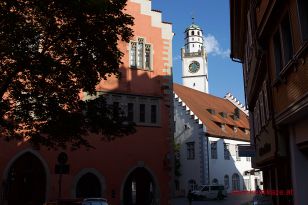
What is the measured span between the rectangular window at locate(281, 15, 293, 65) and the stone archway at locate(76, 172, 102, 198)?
56.5 feet

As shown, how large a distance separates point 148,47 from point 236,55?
6.39 meters

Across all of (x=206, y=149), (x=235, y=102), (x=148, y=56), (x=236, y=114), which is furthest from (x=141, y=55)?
(x=235, y=102)

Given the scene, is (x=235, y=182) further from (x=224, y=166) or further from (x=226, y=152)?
(x=226, y=152)

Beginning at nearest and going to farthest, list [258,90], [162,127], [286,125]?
[286,125] → [258,90] → [162,127]

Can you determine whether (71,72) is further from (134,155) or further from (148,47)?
(148,47)

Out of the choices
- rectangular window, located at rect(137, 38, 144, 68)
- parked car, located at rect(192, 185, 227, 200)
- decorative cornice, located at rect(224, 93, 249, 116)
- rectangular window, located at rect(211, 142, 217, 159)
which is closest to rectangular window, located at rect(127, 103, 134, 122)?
rectangular window, located at rect(137, 38, 144, 68)

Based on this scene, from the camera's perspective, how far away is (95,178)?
2567cm

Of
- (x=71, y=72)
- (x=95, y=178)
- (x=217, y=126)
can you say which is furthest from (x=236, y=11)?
(x=217, y=126)

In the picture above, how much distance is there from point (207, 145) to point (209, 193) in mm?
7618

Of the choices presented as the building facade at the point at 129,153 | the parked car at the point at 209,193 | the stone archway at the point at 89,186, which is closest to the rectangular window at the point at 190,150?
the parked car at the point at 209,193

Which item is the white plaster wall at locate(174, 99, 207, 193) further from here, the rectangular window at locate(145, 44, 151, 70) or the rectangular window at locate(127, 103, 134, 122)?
the rectangular window at locate(127, 103, 134, 122)

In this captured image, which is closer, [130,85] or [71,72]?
[71,72]

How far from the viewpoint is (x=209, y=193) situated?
145 feet

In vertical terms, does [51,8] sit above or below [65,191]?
above
